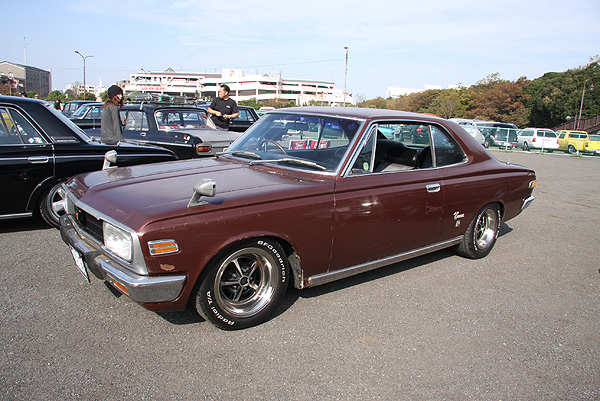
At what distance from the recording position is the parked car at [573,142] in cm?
2346

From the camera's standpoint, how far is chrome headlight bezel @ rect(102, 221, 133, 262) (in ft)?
8.57

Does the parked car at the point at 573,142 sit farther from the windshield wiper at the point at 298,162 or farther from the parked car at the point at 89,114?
the windshield wiper at the point at 298,162

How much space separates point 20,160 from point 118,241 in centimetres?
283

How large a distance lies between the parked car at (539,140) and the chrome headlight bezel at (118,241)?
26859 mm

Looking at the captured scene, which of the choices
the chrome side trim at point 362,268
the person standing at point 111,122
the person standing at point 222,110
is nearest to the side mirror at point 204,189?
the chrome side trim at point 362,268

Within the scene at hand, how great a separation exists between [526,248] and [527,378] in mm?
3047

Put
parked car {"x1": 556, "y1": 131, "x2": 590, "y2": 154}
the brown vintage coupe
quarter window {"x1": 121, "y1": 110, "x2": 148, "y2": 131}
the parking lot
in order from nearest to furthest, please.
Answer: the parking lot < the brown vintage coupe < quarter window {"x1": 121, "y1": 110, "x2": 148, "y2": 131} < parked car {"x1": 556, "y1": 131, "x2": 590, "y2": 154}

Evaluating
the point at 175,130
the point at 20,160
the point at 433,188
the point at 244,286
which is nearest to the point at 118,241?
the point at 244,286

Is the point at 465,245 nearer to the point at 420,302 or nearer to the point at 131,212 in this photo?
the point at 420,302

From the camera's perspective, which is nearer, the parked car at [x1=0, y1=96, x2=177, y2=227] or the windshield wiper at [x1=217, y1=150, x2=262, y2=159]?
the windshield wiper at [x1=217, y1=150, x2=262, y2=159]

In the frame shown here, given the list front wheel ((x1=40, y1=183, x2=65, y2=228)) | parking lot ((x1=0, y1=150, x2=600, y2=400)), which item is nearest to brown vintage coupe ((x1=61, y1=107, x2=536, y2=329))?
parking lot ((x1=0, y1=150, x2=600, y2=400))

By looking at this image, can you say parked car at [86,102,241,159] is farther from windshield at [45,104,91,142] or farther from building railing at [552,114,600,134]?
building railing at [552,114,600,134]

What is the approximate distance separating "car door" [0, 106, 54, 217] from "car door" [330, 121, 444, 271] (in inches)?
139

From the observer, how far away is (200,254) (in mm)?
2662
